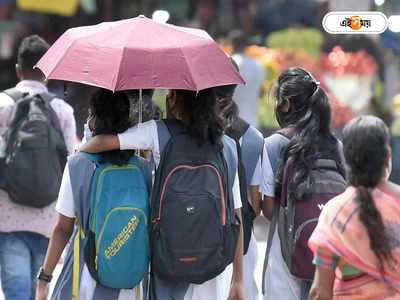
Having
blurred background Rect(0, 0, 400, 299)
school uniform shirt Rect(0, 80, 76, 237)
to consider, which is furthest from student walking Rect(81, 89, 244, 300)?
blurred background Rect(0, 0, 400, 299)

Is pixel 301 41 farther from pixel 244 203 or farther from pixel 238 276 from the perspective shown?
pixel 238 276

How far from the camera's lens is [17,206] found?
5.37 meters

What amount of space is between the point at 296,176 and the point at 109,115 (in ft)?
2.89

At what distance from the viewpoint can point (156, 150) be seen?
3943mm

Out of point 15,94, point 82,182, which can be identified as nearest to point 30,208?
point 15,94

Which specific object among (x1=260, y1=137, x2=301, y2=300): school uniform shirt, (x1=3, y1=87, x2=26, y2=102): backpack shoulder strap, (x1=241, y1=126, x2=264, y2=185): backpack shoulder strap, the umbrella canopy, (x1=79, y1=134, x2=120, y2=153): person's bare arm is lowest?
(x1=260, y1=137, x2=301, y2=300): school uniform shirt

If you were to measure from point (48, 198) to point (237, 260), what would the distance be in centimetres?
157

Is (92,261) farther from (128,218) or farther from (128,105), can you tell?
(128,105)

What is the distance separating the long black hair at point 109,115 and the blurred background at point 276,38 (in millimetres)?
6139

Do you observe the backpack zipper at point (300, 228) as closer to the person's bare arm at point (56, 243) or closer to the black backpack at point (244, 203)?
the black backpack at point (244, 203)

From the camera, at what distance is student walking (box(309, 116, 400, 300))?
3.26 meters

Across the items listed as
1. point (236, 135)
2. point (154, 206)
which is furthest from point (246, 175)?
point (154, 206)

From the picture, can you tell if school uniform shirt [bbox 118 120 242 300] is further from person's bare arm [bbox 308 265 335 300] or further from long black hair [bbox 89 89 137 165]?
person's bare arm [bbox 308 265 335 300]

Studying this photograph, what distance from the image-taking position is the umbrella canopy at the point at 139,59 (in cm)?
394
